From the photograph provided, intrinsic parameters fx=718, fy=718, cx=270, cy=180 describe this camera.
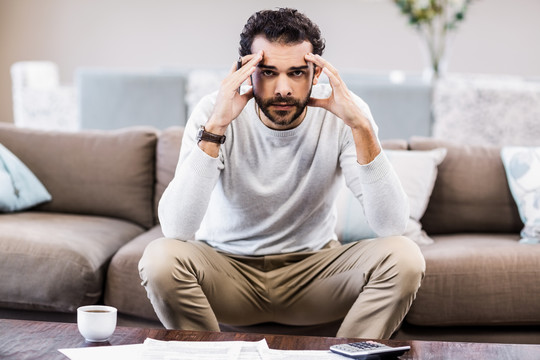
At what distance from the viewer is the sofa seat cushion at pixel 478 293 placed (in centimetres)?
206

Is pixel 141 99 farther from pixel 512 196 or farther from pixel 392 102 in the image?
pixel 512 196

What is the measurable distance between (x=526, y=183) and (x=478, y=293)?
1.96ft

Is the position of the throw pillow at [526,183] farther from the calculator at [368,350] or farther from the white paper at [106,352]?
the white paper at [106,352]

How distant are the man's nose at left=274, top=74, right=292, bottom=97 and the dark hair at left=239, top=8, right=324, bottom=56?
0.31 feet

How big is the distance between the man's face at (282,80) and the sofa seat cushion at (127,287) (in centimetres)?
65

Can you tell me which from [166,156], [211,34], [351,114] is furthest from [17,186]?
[211,34]

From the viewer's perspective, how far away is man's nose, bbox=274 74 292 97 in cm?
177

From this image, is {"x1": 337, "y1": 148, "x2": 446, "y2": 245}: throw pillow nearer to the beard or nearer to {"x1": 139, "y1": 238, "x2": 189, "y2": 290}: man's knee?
the beard

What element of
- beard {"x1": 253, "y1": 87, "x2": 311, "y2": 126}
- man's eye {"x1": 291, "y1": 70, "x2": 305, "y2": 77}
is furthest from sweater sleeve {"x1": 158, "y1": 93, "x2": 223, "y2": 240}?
man's eye {"x1": 291, "y1": 70, "x2": 305, "y2": 77}

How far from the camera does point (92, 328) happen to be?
1.32 m

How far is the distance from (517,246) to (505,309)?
0.27 m

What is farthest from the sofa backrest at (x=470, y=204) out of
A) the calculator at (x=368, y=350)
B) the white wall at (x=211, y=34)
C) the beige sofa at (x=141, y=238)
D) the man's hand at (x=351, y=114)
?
the white wall at (x=211, y=34)

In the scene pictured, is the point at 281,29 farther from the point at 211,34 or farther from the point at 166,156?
the point at 211,34

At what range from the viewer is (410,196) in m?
2.44
